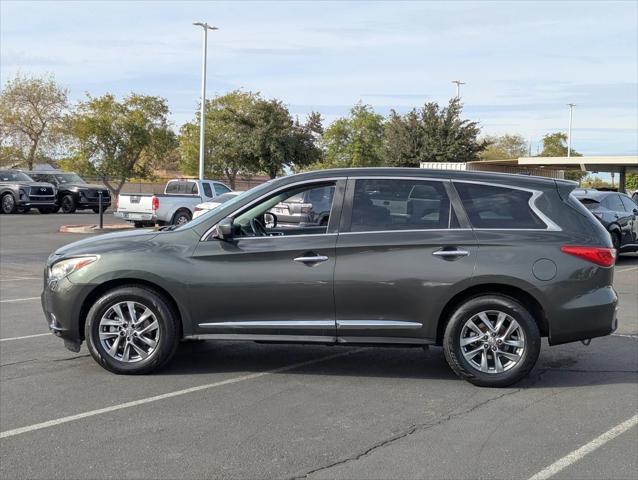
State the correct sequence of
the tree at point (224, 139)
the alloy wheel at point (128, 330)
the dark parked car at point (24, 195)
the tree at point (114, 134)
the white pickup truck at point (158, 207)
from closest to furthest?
1. the alloy wheel at point (128, 330)
2. the white pickup truck at point (158, 207)
3. the dark parked car at point (24, 195)
4. the tree at point (114, 134)
5. the tree at point (224, 139)

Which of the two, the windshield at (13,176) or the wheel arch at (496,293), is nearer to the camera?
the wheel arch at (496,293)

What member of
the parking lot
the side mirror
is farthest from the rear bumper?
the side mirror

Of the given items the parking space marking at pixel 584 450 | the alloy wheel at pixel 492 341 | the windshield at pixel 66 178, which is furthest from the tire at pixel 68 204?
the parking space marking at pixel 584 450

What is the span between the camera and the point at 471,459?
472 cm

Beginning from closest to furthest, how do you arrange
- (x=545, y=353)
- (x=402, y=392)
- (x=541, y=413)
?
(x=541, y=413) < (x=402, y=392) < (x=545, y=353)

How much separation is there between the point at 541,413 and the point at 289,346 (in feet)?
9.66

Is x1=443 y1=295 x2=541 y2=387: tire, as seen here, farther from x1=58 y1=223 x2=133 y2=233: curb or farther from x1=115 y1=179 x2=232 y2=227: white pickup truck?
x1=58 y1=223 x2=133 y2=233: curb

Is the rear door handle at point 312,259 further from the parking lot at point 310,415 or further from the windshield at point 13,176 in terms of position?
the windshield at point 13,176

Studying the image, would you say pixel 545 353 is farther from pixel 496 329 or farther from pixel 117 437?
pixel 117 437

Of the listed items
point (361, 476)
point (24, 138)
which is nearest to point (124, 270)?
point (361, 476)

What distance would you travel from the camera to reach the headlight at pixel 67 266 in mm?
6520

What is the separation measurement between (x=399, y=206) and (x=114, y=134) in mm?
38032

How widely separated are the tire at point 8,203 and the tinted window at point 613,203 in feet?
80.5

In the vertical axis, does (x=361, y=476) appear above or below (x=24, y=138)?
below
